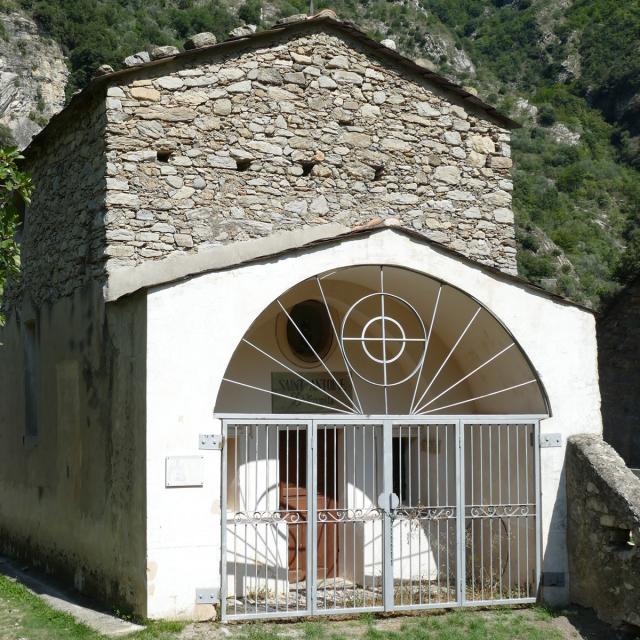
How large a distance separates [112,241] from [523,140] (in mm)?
44811

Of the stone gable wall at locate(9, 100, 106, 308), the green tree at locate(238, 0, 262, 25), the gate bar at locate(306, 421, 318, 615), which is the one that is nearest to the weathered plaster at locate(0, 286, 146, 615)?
the stone gable wall at locate(9, 100, 106, 308)

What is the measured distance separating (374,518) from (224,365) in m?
1.98

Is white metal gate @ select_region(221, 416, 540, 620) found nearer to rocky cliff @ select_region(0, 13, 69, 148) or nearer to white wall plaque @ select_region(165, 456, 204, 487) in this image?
white wall plaque @ select_region(165, 456, 204, 487)

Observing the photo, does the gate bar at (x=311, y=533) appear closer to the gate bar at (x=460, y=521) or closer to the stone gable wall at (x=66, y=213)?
the gate bar at (x=460, y=521)

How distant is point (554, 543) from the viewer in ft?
29.9

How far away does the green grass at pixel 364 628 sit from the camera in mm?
7827

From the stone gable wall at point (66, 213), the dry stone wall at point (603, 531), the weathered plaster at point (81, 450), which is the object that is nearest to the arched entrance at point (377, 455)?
the dry stone wall at point (603, 531)

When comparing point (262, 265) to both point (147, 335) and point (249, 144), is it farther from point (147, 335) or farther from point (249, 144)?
point (249, 144)

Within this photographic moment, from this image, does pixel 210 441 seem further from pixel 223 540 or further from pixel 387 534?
pixel 387 534

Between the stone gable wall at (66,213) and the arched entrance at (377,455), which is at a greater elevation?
the stone gable wall at (66,213)

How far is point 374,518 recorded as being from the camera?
28.2 feet

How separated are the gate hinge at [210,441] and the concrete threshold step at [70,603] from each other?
63.2 inches

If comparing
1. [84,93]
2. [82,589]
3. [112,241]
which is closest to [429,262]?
[112,241]

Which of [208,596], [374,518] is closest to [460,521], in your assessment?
[374,518]
